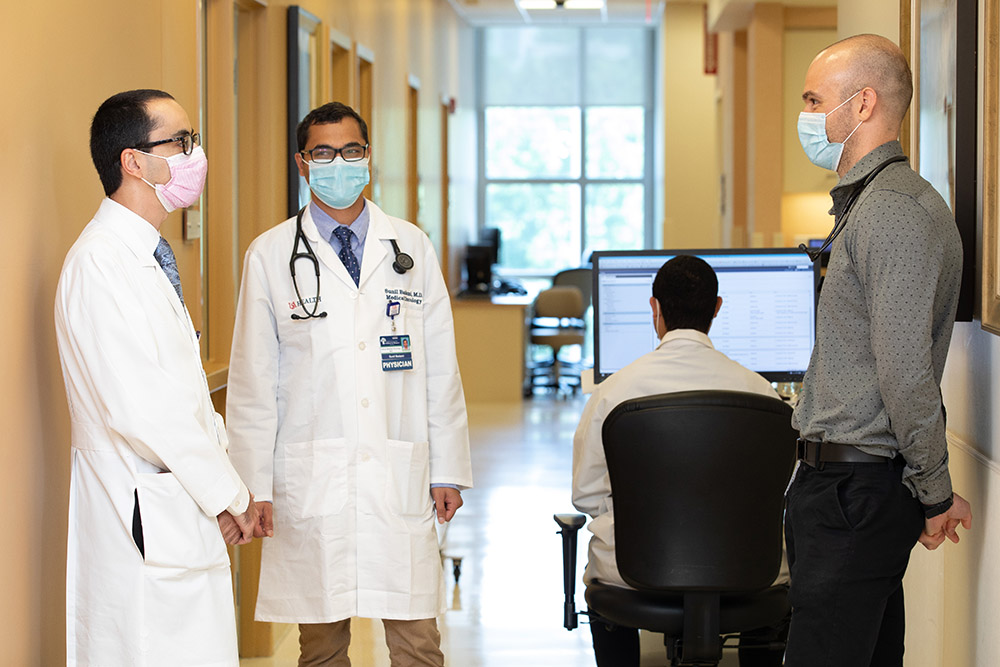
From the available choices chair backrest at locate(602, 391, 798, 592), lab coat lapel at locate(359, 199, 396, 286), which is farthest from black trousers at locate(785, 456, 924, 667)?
lab coat lapel at locate(359, 199, 396, 286)

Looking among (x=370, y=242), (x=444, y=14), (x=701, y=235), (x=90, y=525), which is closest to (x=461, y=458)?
(x=370, y=242)

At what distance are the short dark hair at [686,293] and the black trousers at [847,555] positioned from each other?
86 cm

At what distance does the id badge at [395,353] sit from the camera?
9.17 ft

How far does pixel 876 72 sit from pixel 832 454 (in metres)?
0.74

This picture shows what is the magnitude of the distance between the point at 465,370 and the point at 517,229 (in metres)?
4.84

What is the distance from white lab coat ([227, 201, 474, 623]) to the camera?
2758 millimetres

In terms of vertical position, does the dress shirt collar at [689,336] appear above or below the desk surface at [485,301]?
below

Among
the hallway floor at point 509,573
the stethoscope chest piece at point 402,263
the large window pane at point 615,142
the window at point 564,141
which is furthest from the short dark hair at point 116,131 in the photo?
the large window pane at point 615,142

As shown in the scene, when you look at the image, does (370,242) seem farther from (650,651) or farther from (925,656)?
(650,651)

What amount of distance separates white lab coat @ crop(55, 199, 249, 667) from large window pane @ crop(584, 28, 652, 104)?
41.9 ft

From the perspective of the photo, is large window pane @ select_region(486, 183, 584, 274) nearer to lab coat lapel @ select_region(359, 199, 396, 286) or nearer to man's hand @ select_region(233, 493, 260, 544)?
lab coat lapel @ select_region(359, 199, 396, 286)

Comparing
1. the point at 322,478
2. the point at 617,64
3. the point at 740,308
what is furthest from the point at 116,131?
the point at 617,64

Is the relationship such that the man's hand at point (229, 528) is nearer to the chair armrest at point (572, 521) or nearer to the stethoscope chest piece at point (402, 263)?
the stethoscope chest piece at point (402, 263)

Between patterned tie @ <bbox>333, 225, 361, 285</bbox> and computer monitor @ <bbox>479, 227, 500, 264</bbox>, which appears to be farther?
computer monitor @ <bbox>479, 227, 500, 264</bbox>
